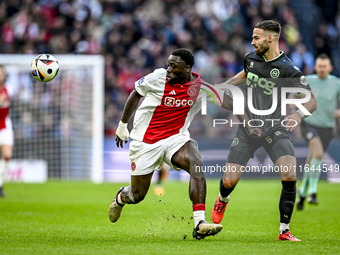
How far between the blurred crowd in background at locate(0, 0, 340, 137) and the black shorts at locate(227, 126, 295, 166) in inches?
417

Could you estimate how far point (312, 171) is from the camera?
9.62 meters

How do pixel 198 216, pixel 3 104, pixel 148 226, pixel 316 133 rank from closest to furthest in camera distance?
pixel 198 216 < pixel 148 226 < pixel 316 133 < pixel 3 104

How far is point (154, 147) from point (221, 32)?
1405 centimetres

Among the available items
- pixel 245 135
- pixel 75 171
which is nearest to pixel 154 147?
pixel 245 135

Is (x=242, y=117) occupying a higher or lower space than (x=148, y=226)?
higher

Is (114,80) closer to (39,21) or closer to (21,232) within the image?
(39,21)

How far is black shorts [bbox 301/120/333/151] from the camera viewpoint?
30.9 ft

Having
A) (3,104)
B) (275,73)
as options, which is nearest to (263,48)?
(275,73)

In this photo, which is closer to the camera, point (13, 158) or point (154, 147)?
point (154, 147)

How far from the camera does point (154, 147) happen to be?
5.84 meters

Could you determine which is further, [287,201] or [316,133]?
[316,133]

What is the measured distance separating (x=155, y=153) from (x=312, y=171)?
471 cm

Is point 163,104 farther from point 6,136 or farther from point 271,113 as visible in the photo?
point 6,136

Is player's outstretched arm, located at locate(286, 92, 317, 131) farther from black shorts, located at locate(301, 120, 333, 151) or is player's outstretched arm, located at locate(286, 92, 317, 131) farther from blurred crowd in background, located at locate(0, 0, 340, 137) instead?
blurred crowd in background, located at locate(0, 0, 340, 137)
